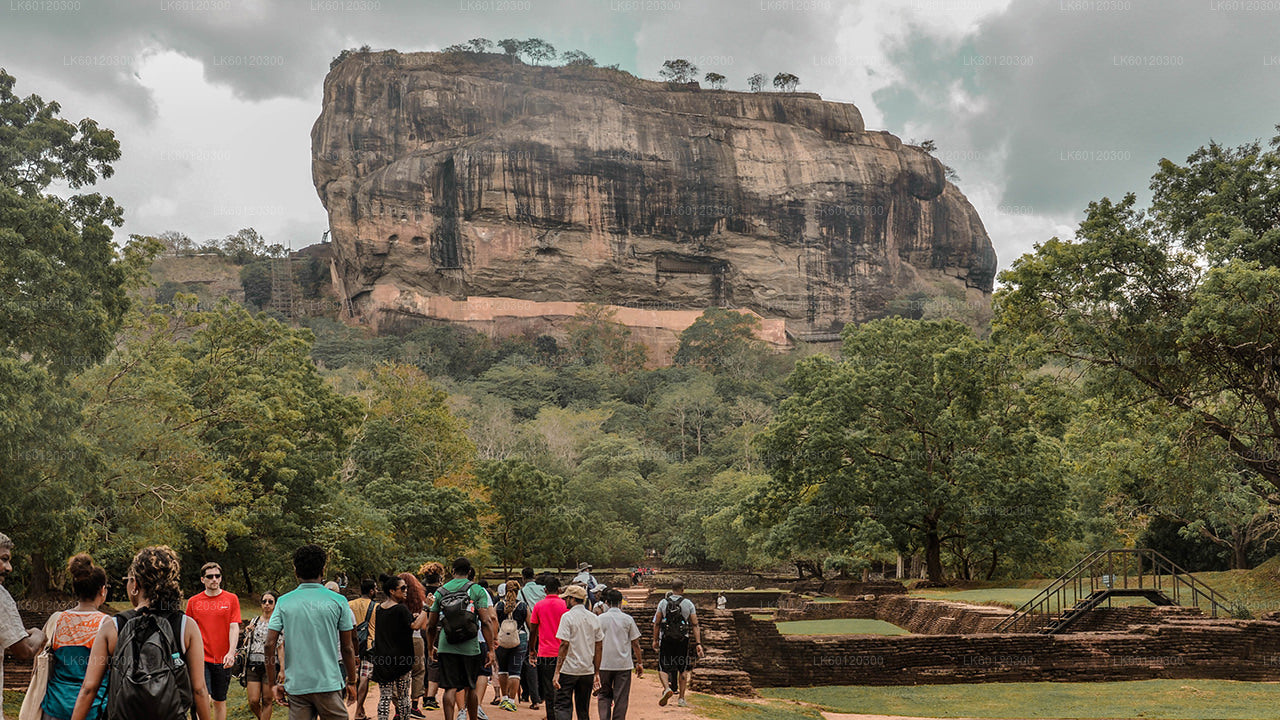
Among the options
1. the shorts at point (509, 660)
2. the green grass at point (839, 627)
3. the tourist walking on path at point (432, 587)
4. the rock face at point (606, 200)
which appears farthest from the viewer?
the rock face at point (606, 200)

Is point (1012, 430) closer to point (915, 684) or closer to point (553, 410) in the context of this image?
point (915, 684)

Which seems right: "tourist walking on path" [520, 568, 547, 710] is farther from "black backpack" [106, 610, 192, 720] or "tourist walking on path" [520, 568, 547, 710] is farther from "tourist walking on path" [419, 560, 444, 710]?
"black backpack" [106, 610, 192, 720]

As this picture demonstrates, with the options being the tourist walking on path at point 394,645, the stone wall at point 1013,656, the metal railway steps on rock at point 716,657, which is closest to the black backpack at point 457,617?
the tourist walking on path at point 394,645

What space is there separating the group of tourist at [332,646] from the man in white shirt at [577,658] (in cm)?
1

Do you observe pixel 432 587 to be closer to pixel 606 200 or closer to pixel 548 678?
pixel 548 678

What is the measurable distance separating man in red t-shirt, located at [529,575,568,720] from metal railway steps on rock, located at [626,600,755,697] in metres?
4.23

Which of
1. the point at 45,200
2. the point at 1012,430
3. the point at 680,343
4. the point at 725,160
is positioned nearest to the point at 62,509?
the point at 45,200

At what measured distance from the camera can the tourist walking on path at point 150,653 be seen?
4.69 m

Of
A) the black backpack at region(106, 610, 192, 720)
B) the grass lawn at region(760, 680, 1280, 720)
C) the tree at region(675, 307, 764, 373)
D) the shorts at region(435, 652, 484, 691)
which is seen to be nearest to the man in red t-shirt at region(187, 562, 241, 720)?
the shorts at region(435, 652, 484, 691)

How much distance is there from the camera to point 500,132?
97.1 meters

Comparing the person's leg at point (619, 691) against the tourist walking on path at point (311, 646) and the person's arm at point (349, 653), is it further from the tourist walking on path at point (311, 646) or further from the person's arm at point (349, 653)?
the tourist walking on path at point (311, 646)

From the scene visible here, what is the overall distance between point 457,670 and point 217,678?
178cm

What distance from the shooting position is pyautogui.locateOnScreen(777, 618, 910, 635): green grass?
21.7 metres

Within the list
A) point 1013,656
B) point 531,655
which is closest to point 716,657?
point 531,655
